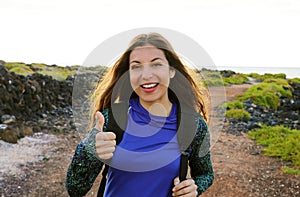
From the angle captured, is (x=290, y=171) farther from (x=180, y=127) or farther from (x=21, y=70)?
(x=21, y=70)

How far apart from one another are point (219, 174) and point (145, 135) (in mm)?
4395

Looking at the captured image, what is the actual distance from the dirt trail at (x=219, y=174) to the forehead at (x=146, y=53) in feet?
11.7

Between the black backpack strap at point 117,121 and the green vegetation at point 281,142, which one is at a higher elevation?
the black backpack strap at point 117,121

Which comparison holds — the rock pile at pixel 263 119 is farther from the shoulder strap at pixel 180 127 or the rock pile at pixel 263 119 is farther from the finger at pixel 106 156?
the finger at pixel 106 156

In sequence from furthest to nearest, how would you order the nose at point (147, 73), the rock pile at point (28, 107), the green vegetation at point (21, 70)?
the green vegetation at point (21, 70)
the rock pile at point (28, 107)
the nose at point (147, 73)

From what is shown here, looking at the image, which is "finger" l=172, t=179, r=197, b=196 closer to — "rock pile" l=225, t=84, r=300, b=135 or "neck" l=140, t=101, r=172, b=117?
"neck" l=140, t=101, r=172, b=117

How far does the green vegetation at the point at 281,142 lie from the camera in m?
6.47

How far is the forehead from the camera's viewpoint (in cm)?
147

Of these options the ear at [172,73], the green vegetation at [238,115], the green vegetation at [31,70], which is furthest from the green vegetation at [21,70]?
the ear at [172,73]

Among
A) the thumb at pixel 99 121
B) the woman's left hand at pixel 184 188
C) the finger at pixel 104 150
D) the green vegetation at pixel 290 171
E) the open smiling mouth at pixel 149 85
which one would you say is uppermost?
the open smiling mouth at pixel 149 85

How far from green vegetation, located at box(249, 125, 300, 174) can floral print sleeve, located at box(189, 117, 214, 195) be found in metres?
4.49

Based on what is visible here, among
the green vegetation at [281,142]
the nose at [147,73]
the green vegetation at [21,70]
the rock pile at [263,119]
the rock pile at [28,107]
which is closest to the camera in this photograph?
the nose at [147,73]

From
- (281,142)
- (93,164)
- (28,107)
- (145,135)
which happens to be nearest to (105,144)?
(93,164)

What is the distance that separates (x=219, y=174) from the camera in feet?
18.7
